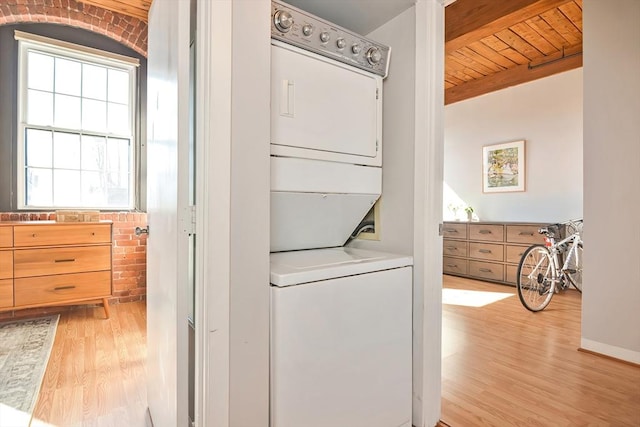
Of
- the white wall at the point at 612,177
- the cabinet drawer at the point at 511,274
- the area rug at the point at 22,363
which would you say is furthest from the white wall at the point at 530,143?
the area rug at the point at 22,363

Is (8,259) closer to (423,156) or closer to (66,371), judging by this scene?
(66,371)

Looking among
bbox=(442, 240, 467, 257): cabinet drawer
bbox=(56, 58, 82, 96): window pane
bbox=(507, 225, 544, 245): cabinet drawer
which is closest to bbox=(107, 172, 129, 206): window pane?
bbox=(56, 58, 82, 96): window pane

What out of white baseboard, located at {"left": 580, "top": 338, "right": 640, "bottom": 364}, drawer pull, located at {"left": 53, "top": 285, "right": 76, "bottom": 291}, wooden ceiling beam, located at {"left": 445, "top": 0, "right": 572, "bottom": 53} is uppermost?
wooden ceiling beam, located at {"left": 445, "top": 0, "right": 572, "bottom": 53}

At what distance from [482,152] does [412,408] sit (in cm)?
444

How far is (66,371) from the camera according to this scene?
79.6 inches

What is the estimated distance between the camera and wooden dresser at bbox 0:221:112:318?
8.43 ft

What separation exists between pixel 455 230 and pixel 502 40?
8.01ft

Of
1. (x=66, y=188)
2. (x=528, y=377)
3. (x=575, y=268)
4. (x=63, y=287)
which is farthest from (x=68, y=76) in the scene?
(x=575, y=268)

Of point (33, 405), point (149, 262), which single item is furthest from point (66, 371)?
point (149, 262)

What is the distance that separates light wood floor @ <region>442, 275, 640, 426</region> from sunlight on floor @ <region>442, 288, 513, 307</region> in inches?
16.3

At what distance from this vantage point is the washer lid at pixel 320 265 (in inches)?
42.3

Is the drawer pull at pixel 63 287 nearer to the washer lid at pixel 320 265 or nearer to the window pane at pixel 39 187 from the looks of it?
the window pane at pixel 39 187

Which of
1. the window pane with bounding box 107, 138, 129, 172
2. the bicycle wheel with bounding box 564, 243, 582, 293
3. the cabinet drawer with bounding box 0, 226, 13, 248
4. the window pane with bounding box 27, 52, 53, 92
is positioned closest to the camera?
the cabinet drawer with bounding box 0, 226, 13, 248

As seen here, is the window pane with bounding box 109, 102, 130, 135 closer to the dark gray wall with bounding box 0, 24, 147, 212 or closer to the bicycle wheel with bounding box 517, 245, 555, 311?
the dark gray wall with bounding box 0, 24, 147, 212
